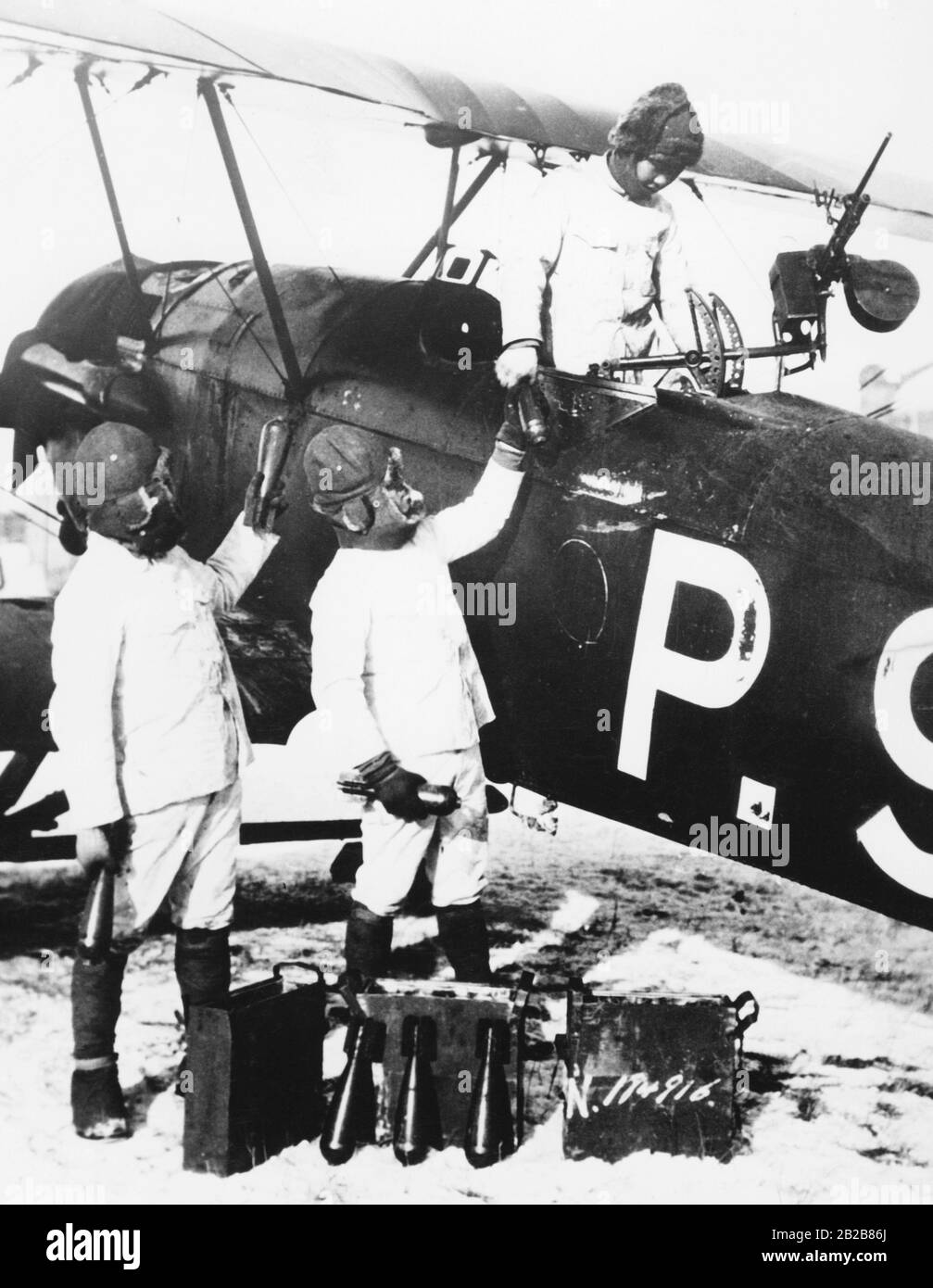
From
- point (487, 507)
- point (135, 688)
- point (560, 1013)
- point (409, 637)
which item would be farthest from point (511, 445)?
point (560, 1013)

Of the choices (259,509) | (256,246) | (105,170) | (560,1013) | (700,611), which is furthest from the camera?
(105,170)

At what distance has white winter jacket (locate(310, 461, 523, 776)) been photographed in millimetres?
3752

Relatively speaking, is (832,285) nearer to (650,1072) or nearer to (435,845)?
(435,845)

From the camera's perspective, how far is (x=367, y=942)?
3.85m

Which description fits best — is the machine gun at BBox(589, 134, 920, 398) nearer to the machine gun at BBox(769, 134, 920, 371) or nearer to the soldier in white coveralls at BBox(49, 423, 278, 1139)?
the machine gun at BBox(769, 134, 920, 371)

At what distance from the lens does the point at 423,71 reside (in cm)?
476

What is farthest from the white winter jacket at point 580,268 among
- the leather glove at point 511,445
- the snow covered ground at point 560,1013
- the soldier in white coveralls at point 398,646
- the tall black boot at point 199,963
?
the snow covered ground at point 560,1013

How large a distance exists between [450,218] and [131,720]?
2298 millimetres

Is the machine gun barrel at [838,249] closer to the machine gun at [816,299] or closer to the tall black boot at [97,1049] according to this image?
the machine gun at [816,299]

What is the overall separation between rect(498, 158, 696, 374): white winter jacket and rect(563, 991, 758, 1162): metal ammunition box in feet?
→ 6.15

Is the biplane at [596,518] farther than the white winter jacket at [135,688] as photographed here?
No

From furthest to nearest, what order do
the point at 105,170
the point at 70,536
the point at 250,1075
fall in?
the point at 105,170, the point at 70,536, the point at 250,1075

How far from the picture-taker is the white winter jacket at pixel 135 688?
11.4 ft

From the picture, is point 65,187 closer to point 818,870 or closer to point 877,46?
point 877,46
